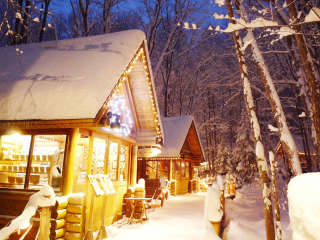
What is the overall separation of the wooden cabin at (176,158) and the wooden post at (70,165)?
1267 centimetres

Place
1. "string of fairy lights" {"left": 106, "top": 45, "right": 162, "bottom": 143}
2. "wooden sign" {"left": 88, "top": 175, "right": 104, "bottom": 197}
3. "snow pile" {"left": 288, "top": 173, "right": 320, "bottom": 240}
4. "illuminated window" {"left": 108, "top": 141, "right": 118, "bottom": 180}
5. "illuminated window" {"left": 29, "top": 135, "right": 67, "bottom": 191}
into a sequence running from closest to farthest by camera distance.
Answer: "snow pile" {"left": 288, "top": 173, "right": 320, "bottom": 240} → "wooden sign" {"left": 88, "top": 175, "right": 104, "bottom": 197} → "string of fairy lights" {"left": 106, "top": 45, "right": 162, "bottom": 143} → "illuminated window" {"left": 29, "top": 135, "right": 67, "bottom": 191} → "illuminated window" {"left": 108, "top": 141, "right": 118, "bottom": 180}

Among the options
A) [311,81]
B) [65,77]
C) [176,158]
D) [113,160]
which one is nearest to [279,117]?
[311,81]

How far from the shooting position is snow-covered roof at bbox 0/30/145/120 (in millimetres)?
7199

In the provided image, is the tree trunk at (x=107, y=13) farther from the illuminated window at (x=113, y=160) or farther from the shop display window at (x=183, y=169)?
the illuminated window at (x=113, y=160)

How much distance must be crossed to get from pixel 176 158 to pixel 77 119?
13.4 meters

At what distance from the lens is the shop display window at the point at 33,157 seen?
8414mm

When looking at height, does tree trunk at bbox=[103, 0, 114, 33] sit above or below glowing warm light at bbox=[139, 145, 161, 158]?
above

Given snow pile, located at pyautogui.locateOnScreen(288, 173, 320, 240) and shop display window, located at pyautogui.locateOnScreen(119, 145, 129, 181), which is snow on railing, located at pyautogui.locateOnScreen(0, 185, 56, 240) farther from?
shop display window, located at pyautogui.locateOnScreen(119, 145, 129, 181)

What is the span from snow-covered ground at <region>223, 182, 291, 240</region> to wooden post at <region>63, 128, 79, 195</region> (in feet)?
17.5

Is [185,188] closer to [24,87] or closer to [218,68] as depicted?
[218,68]

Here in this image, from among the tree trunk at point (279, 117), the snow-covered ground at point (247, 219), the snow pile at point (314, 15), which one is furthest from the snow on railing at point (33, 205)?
the snow-covered ground at point (247, 219)

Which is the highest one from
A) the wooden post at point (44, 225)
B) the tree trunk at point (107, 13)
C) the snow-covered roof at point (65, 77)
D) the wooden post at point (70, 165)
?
the tree trunk at point (107, 13)

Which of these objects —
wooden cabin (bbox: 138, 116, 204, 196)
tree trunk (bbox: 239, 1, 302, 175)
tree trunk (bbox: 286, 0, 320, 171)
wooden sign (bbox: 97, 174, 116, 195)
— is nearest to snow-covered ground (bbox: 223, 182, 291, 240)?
tree trunk (bbox: 239, 1, 302, 175)

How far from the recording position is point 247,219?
11.3 metres
